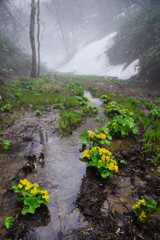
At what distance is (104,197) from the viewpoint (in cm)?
325

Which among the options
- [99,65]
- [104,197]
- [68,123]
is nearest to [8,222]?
[104,197]

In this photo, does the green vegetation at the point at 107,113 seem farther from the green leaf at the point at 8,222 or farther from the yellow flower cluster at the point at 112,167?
the green leaf at the point at 8,222

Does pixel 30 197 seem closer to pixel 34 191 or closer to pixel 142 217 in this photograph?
pixel 34 191

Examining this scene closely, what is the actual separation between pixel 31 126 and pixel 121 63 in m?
21.8

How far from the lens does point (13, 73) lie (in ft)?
65.7

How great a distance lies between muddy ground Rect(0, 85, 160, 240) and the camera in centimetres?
262

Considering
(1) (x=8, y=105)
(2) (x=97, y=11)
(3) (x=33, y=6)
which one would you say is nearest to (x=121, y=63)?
(3) (x=33, y=6)

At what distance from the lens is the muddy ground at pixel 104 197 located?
8.60 ft

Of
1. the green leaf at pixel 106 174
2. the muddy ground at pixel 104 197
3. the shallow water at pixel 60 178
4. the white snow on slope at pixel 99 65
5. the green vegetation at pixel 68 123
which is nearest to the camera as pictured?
the muddy ground at pixel 104 197

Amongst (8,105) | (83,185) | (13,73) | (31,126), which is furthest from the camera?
(13,73)

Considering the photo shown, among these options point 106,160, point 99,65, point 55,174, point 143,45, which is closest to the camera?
point 106,160

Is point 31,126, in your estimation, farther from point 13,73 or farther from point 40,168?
point 13,73

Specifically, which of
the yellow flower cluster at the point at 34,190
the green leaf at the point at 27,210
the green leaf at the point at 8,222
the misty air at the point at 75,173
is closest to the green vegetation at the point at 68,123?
the misty air at the point at 75,173

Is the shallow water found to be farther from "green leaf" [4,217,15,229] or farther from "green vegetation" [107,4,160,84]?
"green vegetation" [107,4,160,84]
